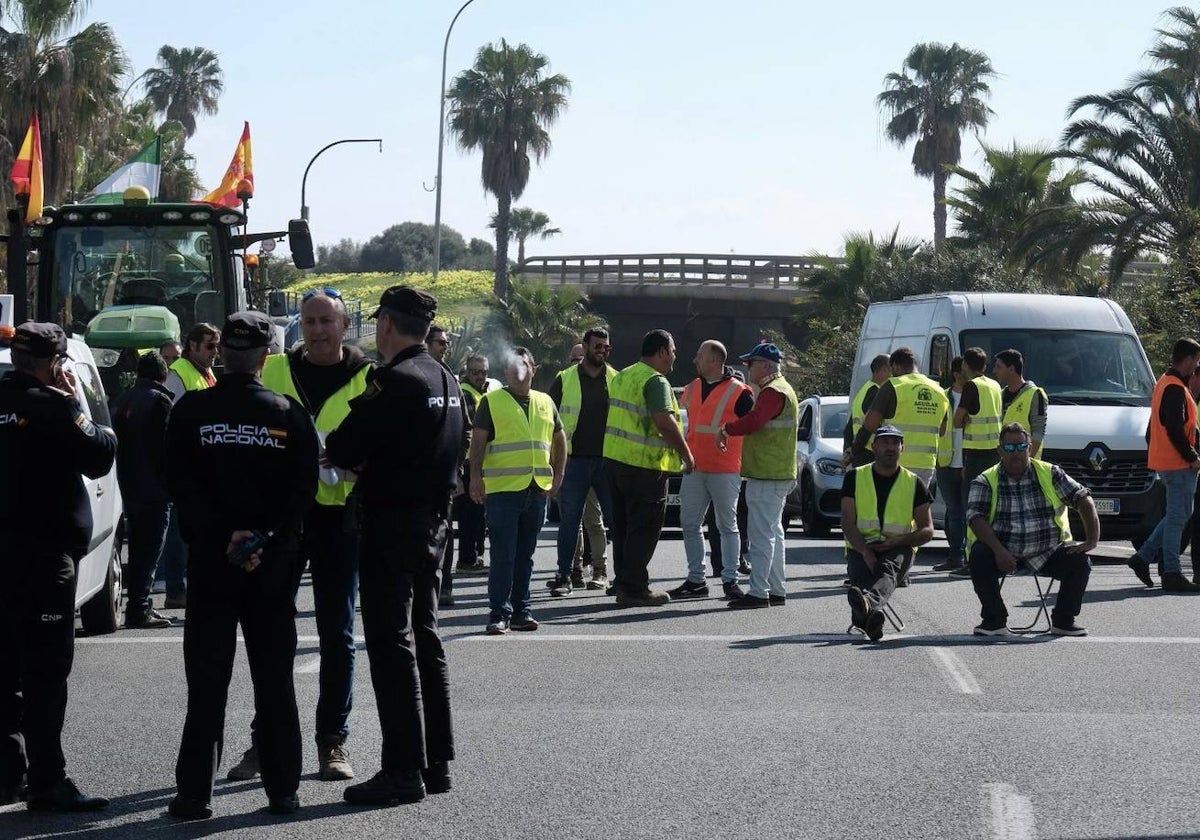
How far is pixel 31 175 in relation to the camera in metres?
17.1

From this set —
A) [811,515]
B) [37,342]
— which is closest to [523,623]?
[37,342]

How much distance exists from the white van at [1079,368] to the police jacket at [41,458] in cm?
1156

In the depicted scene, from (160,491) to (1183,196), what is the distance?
25004mm

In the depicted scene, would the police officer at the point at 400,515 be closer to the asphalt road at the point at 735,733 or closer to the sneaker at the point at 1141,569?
the asphalt road at the point at 735,733

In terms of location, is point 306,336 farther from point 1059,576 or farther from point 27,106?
point 27,106

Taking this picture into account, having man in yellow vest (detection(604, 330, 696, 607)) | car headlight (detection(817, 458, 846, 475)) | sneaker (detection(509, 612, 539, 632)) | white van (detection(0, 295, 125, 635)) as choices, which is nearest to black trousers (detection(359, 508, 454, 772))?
white van (detection(0, 295, 125, 635))

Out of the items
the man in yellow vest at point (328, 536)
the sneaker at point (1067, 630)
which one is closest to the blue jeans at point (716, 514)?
the sneaker at point (1067, 630)

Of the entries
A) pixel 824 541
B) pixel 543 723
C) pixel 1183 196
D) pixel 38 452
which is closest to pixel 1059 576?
pixel 543 723

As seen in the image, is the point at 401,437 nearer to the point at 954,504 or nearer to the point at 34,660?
the point at 34,660

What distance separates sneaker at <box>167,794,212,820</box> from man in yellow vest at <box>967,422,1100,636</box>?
601 cm

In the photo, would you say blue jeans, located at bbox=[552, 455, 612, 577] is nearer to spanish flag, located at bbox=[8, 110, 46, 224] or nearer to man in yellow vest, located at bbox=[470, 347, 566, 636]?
man in yellow vest, located at bbox=[470, 347, 566, 636]

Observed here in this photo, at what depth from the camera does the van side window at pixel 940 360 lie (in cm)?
1794

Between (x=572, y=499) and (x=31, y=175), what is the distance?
7021 mm

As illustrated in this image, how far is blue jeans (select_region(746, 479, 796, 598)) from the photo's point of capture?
498 inches
